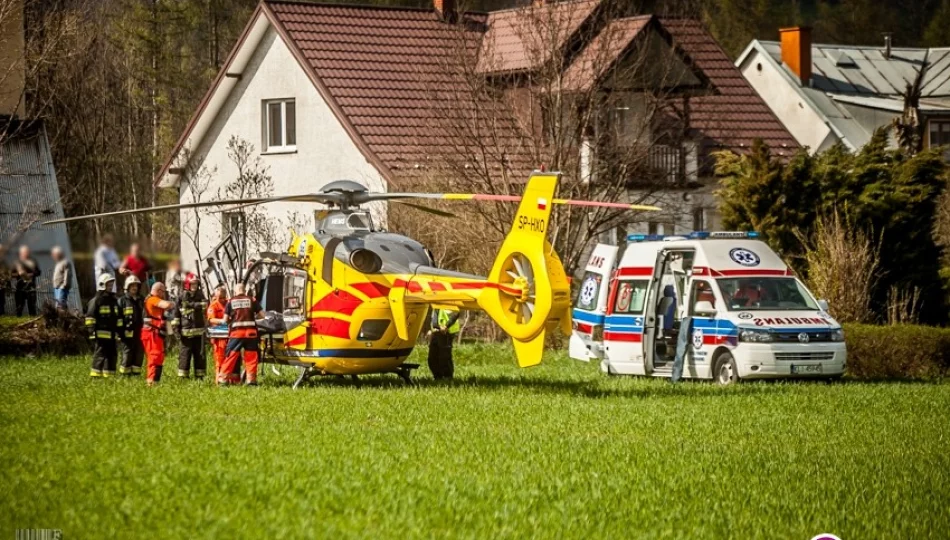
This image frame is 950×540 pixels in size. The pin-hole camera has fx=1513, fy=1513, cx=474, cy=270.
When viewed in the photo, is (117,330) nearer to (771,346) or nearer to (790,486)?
(771,346)

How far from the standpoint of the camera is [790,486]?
14.1 meters

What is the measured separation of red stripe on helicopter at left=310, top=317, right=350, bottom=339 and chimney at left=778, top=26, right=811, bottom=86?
1497 inches

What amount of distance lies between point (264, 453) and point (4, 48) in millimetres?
21378

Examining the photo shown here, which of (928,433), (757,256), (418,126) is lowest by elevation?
(928,433)

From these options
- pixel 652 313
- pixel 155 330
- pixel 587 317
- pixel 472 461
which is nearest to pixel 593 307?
pixel 587 317

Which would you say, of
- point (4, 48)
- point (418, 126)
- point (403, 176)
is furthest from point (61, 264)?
point (418, 126)

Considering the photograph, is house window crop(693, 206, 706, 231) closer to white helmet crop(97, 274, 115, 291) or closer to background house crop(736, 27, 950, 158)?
background house crop(736, 27, 950, 158)

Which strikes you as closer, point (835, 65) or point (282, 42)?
point (282, 42)

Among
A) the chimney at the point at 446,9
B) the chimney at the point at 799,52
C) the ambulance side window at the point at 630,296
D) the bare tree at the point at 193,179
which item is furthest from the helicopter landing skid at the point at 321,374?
the chimney at the point at 799,52

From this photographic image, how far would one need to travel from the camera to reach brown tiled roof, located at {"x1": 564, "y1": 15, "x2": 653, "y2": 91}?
35.2 metres

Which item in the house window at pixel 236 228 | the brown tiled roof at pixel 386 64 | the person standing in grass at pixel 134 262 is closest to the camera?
the person standing in grass at pixel 134 262

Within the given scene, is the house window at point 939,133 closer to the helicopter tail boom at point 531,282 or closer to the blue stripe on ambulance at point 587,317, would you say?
the blue stripe on ambulance at point 587,317

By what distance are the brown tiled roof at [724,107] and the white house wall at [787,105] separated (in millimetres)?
4755

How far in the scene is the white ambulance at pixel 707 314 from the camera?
79.3 ft
